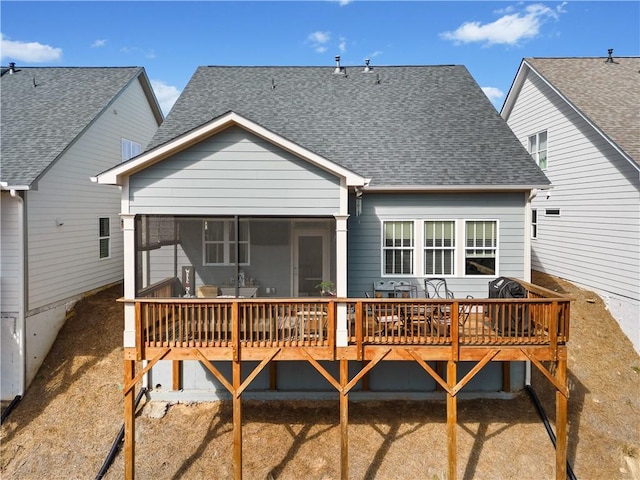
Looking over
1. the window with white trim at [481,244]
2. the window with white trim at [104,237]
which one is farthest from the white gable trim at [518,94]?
the window with white trim at [104,237]

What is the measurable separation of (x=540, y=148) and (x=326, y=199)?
11.0 metres

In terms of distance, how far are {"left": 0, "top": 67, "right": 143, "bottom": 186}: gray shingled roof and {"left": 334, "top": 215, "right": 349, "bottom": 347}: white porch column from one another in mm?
7482

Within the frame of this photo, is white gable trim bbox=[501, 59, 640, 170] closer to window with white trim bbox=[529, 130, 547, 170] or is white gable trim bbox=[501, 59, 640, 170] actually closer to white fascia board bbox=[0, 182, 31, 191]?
window with white trim bbox=[529, 130, 547, 170]

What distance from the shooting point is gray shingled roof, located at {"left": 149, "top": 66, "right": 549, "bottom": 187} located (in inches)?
387

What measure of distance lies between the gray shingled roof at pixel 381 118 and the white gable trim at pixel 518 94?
9.01 ft

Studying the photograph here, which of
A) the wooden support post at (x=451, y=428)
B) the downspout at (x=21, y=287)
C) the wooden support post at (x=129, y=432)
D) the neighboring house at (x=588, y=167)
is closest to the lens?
the wooden support post at (x=451, y=428)

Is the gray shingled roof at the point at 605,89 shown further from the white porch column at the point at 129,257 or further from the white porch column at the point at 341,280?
the white porch column at the point at 129,257

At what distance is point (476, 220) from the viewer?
9641 mm

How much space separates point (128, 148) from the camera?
48.2ft

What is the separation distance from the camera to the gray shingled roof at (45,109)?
10.1 metres

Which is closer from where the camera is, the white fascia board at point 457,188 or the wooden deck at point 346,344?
the wooden deck at point 346,344

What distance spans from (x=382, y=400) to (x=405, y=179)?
17.4ft

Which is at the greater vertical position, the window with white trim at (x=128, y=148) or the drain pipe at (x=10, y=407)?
the window with white trim at (x=128, y=148)

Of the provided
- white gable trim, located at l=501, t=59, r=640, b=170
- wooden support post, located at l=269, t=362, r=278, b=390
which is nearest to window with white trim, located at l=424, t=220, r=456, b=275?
wooden support post, located at l=269, t=362, r=278, b=390
